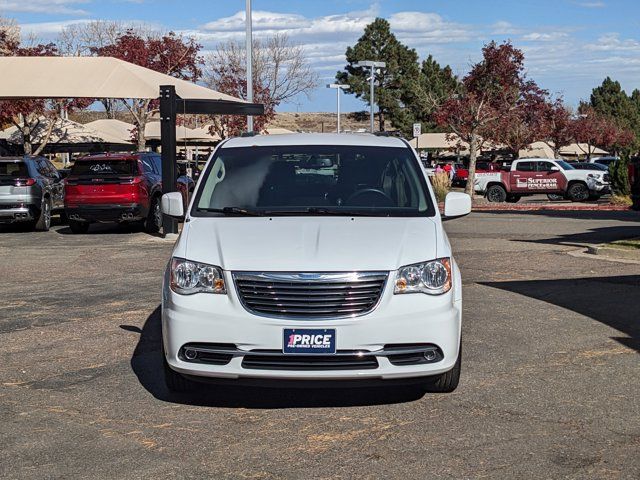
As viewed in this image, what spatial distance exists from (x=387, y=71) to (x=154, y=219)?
217 feet

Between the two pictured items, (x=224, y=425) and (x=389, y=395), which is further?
(x=389, y=395)

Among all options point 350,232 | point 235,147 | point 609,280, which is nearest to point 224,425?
point 350,232

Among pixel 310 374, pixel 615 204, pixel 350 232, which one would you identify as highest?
pixel 350 232

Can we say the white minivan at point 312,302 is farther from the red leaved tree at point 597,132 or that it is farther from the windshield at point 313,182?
the red leaved tree at point 597,132

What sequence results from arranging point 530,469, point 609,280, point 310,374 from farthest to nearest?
point 609,280 → point 310,374 → point 530,469

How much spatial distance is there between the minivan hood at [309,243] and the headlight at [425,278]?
0.05 metres

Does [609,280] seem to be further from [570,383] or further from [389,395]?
[389,395]

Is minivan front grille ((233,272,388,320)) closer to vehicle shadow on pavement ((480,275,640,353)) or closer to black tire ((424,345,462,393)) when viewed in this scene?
black tire ((424,345,462,393))

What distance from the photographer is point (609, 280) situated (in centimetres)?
1281

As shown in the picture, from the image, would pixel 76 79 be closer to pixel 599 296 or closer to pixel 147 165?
pixel 147 165

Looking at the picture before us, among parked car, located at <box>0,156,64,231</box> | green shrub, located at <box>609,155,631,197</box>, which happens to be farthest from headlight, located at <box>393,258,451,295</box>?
green shrub, located at <box>609,155,631,197</box>

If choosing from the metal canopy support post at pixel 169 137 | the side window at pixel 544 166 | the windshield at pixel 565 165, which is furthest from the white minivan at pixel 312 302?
the windshield at pixel 565 165

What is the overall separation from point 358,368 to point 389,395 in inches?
35.5

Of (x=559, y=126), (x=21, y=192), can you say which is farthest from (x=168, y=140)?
(x=559, y=126)
